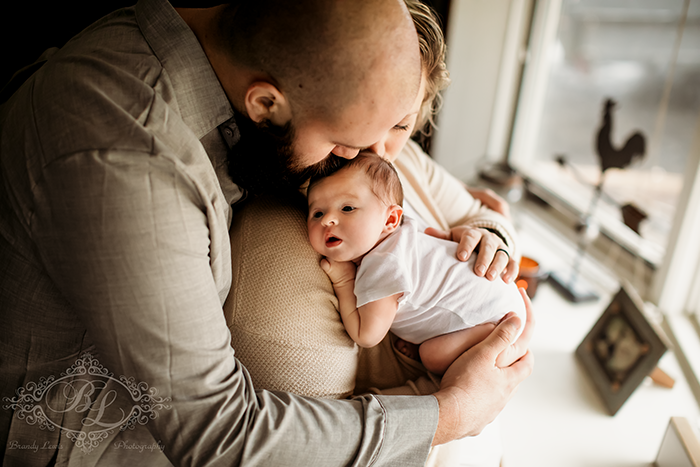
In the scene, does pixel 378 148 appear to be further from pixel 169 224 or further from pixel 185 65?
pixel 169 224

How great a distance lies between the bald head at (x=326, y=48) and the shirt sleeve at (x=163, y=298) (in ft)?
0.85

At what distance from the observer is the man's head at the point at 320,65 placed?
80 cm

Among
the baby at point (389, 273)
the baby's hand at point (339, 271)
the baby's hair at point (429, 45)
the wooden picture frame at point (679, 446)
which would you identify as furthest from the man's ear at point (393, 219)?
the wooden picture frame at point (679, 446)

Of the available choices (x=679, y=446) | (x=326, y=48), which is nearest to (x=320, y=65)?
(x=326, y=48)

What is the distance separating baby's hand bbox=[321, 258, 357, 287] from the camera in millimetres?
1002

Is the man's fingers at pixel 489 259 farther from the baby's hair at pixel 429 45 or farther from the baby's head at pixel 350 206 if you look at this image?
the baby's hair at pixel 429 45

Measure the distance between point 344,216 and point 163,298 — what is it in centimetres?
44

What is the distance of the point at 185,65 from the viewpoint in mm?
832

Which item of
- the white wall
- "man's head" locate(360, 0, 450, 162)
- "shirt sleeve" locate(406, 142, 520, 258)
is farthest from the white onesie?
the white wall

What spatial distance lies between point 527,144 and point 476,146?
0.25 metres

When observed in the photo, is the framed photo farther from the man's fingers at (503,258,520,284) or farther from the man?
the man

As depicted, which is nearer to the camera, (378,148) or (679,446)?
(679,446)

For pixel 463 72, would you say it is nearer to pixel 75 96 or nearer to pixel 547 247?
pixel 547 247

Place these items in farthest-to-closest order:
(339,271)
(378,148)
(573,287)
Result: (573,287) → (378,148) → (339,271)
